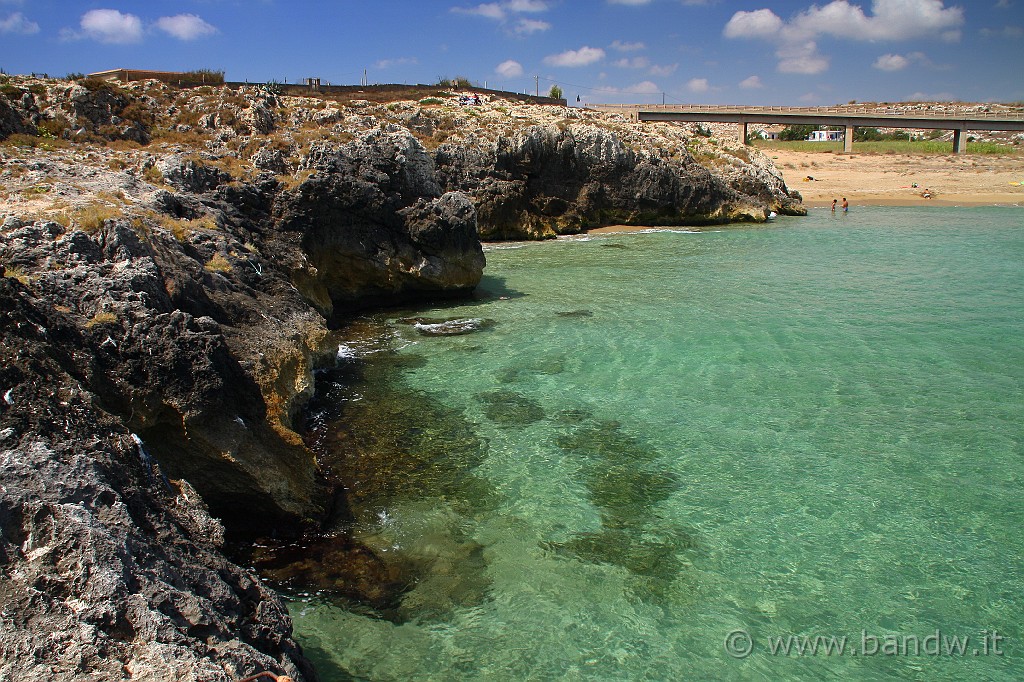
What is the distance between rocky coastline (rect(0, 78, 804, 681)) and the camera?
4.18 metres

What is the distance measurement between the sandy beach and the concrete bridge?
15.0 ft

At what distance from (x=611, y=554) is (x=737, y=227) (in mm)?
33207

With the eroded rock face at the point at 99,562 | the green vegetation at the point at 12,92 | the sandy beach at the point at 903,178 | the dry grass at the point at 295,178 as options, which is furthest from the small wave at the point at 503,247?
the sandy beach at the point at 903,178

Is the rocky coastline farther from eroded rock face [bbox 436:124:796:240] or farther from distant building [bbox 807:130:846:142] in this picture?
distant building [bbox 807:130:846:142]

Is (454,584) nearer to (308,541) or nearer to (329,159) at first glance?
(308,541)

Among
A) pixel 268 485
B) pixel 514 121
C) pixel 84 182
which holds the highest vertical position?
pixel 514 121

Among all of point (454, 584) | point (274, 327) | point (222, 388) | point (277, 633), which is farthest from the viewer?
point (274, 327)

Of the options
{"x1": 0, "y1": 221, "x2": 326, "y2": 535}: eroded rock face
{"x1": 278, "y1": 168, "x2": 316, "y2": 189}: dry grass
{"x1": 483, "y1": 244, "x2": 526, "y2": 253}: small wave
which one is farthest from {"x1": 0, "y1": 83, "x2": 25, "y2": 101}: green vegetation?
{"x1": 0, "y1": 221, "x2": 326, "y2": 535}: eroded rock face

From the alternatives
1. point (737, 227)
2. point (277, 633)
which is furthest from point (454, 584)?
point (737, 227)

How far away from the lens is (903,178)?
55.0 metres

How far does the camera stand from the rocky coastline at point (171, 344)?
13.7ft

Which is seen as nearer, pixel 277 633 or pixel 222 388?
pixel 277 633

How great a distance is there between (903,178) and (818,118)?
18.6 metres

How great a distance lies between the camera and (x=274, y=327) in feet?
37.4
